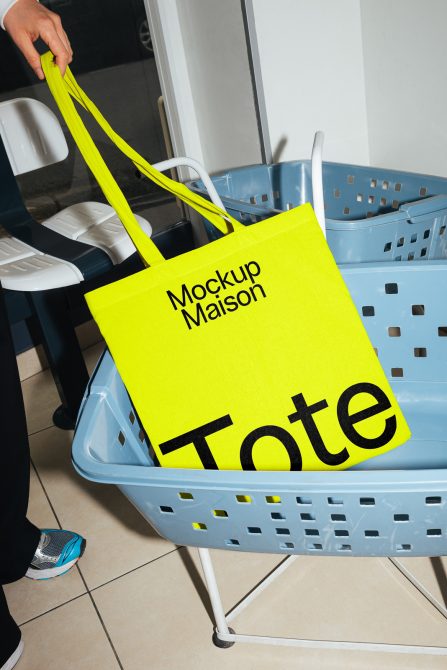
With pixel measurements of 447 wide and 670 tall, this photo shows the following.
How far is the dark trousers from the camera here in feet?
3.64

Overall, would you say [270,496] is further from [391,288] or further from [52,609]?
[52,609]

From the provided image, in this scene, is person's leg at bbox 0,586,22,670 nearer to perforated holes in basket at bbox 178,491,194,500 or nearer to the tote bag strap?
perforated holes in basket at bbox 178,491,194,500

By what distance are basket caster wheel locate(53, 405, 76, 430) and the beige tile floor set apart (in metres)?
0.41

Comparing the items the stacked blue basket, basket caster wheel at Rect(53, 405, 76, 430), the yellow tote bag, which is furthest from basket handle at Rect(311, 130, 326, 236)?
basket caster wheel at Rect(53, 405, 76, 430)

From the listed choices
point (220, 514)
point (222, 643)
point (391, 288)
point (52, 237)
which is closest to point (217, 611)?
point (222, 643)

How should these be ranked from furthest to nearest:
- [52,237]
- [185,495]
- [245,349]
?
[52,237] → [245,349] → [185,495]

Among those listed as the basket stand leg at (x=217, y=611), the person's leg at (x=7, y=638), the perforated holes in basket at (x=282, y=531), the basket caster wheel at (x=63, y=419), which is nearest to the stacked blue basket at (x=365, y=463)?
the perforated holes in basket at (x=282, y=531)

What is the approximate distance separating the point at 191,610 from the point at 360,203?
3.14 feet

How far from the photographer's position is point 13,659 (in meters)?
1.21

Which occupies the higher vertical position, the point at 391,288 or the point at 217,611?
the point at 391,288

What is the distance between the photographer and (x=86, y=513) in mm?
1552

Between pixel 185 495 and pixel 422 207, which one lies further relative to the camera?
pixel 422 207

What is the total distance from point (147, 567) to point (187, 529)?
0.57 m

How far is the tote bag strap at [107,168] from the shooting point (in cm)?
91
